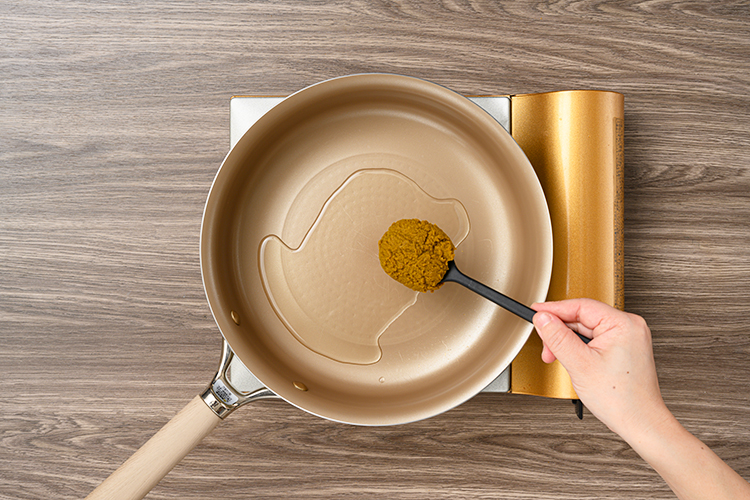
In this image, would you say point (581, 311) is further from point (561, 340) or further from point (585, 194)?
point (585, 194)

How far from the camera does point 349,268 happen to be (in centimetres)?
59

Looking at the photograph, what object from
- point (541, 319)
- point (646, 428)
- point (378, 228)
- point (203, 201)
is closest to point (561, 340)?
point (541, 319)

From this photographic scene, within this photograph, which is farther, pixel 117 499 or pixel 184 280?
pixel 184 280

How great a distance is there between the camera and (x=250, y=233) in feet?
1.97

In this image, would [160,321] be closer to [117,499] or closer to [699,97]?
[117,499]

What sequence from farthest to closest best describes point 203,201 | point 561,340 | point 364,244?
point 203,201
point 364,244
point 561,340

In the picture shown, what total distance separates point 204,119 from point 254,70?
4.7 inches

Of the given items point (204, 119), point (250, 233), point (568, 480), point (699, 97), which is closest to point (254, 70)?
point (204, 119)

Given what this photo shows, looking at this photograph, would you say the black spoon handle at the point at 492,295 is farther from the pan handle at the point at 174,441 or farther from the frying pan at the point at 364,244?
the pan handle at the point at 174,441

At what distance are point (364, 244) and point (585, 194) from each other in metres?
0.31

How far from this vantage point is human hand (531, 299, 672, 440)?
1.52 ft

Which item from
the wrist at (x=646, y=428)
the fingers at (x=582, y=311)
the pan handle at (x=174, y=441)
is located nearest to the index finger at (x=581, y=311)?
the fingers at (x=582, y=311)

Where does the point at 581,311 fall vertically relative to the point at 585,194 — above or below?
below

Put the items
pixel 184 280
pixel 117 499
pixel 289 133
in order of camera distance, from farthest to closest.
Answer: pixel 184 280 < pixel 289 133 < pixel 117 499
